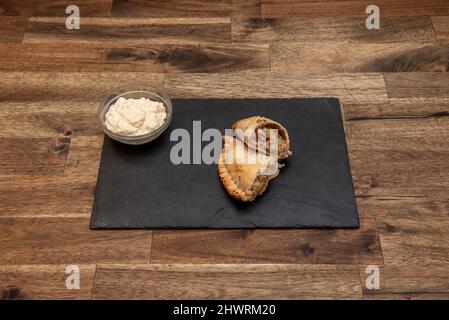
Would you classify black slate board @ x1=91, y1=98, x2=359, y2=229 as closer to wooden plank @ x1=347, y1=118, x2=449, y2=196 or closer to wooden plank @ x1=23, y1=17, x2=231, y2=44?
wooden plank @ x1=347, y1=118, x2=449, y2=196

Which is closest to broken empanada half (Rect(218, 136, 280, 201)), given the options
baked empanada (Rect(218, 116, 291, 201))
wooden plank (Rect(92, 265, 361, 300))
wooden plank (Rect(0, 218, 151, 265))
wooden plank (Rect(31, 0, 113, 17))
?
baked empanada (Rect(218, 116, 291, 201))

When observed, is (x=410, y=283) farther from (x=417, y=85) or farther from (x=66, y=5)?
(x=66, y=5)

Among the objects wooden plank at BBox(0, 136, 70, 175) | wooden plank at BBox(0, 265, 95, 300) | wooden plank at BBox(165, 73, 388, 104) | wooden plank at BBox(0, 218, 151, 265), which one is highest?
wooden plank at BBox(165, 73, 388, 104)

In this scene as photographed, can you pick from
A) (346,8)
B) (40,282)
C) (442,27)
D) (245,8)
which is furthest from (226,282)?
(442,27)

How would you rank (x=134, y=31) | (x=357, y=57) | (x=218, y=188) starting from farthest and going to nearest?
(x=134, y=31) → (x=357, y=57) → (x=218, y=188)

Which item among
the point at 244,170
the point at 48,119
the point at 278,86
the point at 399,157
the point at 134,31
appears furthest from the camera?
the point at 134,31
